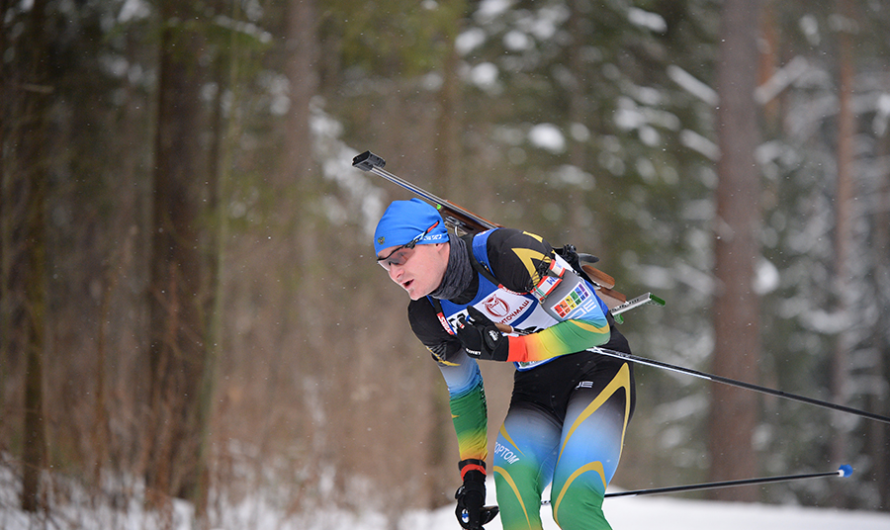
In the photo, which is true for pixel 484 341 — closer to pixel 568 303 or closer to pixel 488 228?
pixel 568 303

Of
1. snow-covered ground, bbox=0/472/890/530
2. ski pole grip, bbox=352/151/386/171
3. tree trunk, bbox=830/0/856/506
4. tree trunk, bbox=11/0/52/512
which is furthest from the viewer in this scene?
tree trunk, bbox=830/0/856/506

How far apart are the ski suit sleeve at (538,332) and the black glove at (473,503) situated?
640 mm

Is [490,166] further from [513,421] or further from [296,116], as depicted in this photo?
[513,421]

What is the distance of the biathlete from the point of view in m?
2.48

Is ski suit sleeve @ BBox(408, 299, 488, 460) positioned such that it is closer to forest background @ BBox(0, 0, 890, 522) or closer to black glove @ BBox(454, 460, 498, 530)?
black glove @ BBox(454, 460, 498, 530)

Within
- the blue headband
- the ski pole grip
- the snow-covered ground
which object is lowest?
the snow-covered ground

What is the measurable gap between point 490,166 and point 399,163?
2.75 meters

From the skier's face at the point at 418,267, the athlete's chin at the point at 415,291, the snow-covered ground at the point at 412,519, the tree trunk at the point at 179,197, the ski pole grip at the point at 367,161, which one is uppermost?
the ski pole grip at the point at 367,161

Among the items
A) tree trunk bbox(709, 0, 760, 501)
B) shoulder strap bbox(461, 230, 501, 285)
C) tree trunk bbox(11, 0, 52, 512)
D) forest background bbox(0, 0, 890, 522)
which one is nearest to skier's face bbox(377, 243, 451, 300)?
shoulder strap bbox(461, 230, 501, 285)

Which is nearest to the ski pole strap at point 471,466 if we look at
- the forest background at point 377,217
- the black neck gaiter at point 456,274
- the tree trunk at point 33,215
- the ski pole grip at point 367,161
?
the black neck gaiter at point 456,274

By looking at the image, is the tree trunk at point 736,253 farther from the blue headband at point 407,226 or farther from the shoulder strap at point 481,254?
the blue headband at point 407,226

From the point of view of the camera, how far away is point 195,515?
505 centimetres

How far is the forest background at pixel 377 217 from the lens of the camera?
531 centimetres

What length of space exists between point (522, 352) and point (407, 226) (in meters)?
0.61
